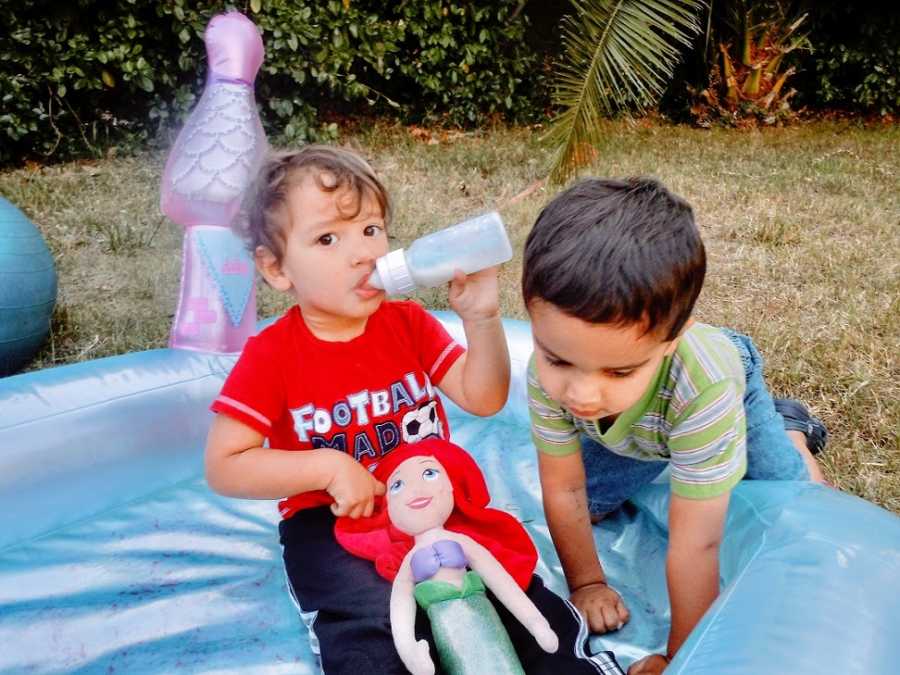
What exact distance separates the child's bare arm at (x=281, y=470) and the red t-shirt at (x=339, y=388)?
0.04 metres

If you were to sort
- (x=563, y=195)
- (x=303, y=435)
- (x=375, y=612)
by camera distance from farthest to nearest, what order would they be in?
1. (x=303, y=435)
2. (x=375, y=612)
3. (x=563, y=195)

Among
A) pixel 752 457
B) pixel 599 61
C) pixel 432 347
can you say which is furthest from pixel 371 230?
pixel 599 61

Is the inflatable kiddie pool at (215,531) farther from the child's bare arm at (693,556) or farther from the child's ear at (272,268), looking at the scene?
the child's ear at (272,268)

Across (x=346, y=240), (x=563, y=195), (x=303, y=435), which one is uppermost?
(x=563, y=195)

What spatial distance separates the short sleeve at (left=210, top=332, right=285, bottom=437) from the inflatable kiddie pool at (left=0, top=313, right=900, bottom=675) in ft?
1.54

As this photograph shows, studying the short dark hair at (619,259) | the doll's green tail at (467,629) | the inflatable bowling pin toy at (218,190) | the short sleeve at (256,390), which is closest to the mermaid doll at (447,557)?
the doll's green tail at (467,629)

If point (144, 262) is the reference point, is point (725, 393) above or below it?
above

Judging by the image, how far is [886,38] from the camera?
6930mm

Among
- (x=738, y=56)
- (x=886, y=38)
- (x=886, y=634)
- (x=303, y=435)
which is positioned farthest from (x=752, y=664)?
(x=886, y=38)

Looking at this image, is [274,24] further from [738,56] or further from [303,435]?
[303,435]

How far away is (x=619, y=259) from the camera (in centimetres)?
128

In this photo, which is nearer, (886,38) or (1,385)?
(1,385)

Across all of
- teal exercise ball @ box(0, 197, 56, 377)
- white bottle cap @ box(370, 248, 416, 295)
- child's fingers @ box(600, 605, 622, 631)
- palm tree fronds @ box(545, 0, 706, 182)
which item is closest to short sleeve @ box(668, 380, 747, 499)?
child's fingers @ box(600, 605, 622, 631)

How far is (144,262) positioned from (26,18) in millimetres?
2089
